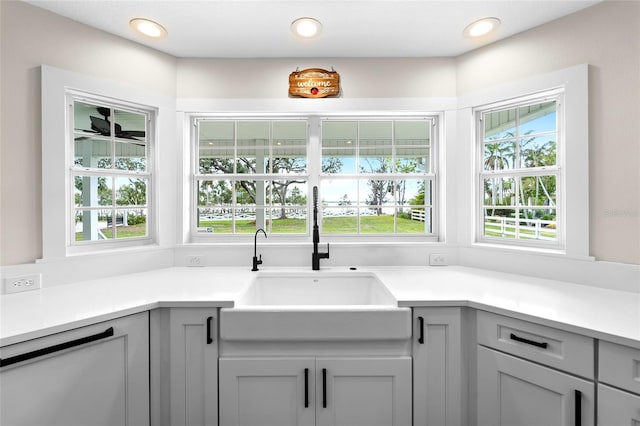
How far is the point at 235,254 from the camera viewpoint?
86.0 inches

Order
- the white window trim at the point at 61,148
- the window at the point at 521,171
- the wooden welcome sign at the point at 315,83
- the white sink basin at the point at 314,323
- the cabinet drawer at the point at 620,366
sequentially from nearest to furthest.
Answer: the cabinet drawer at the point at 620,366 → the white sink basin at the point at 314,323 → the white window trim at the point at 61,148 → the window at the point at 521,171 → the wooden welcome sign at the point at 315,83

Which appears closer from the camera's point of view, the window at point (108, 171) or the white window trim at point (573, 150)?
the white window trim at point (573, 150)

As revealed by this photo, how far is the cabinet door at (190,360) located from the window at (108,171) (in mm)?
1074

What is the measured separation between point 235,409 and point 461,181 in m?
2.12

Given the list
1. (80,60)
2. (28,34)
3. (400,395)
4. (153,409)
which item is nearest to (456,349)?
(400,395)

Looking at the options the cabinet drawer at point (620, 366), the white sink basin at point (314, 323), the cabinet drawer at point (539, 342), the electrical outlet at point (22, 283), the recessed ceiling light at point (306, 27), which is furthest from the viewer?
the recessed ceiling light at point (306, 27)

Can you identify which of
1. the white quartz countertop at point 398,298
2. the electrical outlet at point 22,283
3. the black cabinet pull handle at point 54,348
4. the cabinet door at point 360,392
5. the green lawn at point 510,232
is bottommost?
the cabinet door at point 360,392

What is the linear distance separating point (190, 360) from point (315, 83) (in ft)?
6.57

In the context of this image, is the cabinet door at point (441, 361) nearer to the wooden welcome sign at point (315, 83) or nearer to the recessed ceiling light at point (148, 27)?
the wooden welcome sign at point (315, 83)

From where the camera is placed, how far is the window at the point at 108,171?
1881 mm

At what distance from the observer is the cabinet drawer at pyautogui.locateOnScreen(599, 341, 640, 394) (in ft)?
3.27

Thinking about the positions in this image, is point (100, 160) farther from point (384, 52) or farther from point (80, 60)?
point (384, 52)

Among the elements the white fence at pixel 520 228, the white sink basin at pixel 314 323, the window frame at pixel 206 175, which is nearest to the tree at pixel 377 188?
the window frame at pixel 206 175

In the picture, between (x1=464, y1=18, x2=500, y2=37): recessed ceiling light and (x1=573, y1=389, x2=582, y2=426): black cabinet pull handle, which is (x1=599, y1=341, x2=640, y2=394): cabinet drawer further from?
(x1=464, y1=18, x2=500, y2=37): recessed ceiling light
